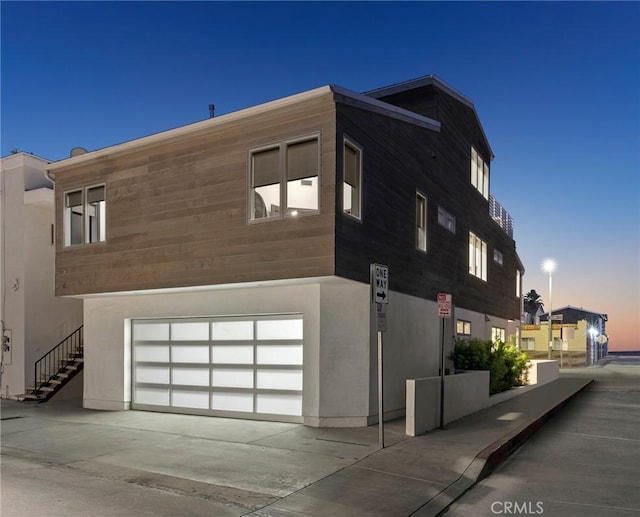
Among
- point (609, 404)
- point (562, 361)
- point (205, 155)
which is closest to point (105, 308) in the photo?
point (205, 155)

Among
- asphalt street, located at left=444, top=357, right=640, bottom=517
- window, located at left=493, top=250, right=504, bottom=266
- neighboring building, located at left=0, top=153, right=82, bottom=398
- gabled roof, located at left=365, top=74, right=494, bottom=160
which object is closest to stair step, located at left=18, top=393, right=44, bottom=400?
neighboring building, located at left=0, top=153, right=82, bottom=398

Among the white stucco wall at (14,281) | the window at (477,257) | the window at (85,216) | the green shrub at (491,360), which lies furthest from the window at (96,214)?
the window at (477,257)

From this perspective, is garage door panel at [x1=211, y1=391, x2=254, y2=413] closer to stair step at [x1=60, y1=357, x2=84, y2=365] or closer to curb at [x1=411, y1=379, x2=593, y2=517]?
curb at [x1=411, y1=379, x2=593, y2=517]

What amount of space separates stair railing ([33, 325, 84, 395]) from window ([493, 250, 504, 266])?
17.3 metres

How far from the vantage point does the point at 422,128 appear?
48.8ft

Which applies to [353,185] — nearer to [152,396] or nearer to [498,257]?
[152,396]

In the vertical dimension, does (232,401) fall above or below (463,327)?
below

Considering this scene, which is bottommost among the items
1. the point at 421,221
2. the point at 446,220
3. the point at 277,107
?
the point at 421,221

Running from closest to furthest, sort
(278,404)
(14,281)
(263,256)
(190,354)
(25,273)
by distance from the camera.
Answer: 1. (263,256)
2. (278,404)
3. (190,354)
4. (25,273)
5. (14,281)

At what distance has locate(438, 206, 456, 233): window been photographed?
651 inches

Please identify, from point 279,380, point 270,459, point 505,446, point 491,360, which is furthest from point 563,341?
point 270,459

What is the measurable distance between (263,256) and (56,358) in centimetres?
1069

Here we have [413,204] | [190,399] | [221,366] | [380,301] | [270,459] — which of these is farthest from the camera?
[413,204]

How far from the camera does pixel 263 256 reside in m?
11.3
